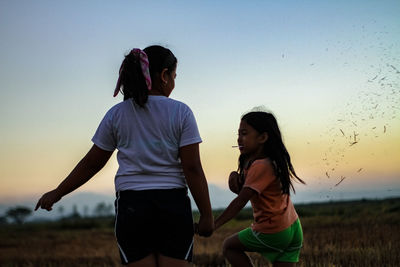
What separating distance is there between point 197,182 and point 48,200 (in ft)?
3.47

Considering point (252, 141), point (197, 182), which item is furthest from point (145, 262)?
point (252, 141)

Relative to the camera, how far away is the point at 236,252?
13.9ft

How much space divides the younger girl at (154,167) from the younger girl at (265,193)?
704mm

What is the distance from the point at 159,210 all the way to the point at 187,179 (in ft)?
0.79

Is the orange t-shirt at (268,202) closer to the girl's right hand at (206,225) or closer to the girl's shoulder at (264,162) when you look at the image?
the girl's shoulder at (264,162)

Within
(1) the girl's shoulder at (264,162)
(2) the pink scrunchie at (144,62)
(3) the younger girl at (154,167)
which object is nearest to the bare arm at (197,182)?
(3) the younger girl at (154,167)

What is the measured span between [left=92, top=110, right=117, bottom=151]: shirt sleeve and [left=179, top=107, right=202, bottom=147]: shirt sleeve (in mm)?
476

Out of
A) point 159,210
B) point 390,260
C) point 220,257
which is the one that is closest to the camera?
point 159,210

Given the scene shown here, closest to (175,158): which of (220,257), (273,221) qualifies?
(273,221)

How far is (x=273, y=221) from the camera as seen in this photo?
4031 mm

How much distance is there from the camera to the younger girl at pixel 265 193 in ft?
13.1

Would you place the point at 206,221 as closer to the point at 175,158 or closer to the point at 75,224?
the point at 175,158

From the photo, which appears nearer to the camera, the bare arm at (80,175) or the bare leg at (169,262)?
the bare leg at (169,262)

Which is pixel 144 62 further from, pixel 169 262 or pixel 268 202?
pixel 268 202
